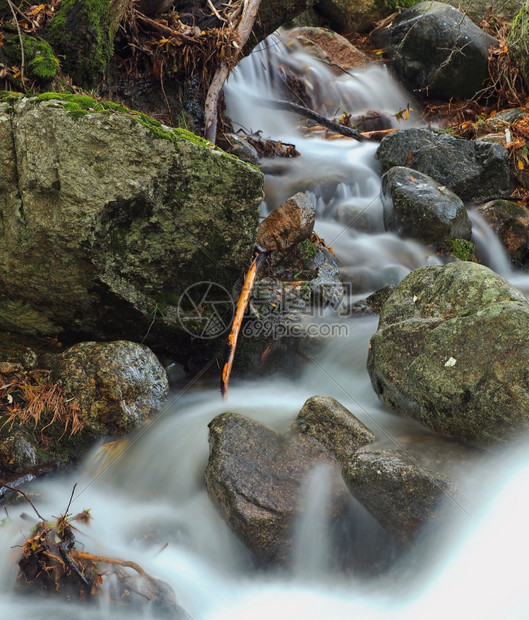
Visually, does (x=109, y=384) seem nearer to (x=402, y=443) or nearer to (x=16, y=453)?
(x=16, y=453)

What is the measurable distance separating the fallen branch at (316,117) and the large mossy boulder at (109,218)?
4626 millimetres

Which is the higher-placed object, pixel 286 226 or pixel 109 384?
pixel 286 226

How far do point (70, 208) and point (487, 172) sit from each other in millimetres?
5479

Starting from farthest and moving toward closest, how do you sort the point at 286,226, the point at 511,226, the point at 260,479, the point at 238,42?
the point at 511,226 < the point at 238,42 < the point at 286,226 < the point at 260,479

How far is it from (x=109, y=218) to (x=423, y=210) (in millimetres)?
3686

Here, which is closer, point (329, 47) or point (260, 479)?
point (260, 479)

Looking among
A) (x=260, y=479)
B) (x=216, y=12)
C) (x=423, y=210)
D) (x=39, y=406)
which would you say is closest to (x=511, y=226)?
(x=423, y=210)

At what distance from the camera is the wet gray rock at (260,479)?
3029 mm

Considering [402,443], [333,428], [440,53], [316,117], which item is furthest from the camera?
[440,53]

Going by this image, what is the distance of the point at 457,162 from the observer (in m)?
6.98

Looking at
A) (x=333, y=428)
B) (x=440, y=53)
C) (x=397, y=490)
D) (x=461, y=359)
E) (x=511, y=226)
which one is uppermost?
(x=440, y=53)

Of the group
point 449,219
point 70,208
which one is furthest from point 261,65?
point 70,208

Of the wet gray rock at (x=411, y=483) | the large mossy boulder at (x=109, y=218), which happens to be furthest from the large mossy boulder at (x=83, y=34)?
the wet gray rock at (x=411, y=483)

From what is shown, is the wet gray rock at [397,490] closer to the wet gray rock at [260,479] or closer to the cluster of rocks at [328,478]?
the cluster of rocks at [328,478]
